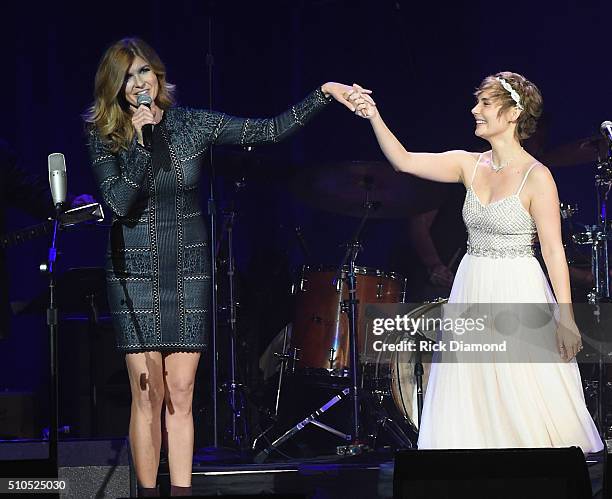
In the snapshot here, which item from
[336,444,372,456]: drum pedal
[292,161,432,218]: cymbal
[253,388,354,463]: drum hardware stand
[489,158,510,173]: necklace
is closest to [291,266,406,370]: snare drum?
[253,388,354,463]: drum hardware stand

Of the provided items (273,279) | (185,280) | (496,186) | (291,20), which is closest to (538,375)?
(496,186)

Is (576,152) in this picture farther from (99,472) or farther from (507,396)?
(99,472)

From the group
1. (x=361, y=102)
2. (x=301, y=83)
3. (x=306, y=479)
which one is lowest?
(x=306, y=479)

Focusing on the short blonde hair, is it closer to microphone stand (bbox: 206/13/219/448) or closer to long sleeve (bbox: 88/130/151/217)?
long sleeve (bbox: 88/130/151/217)

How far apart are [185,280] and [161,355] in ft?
1.01

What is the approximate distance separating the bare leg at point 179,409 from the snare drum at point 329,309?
2283 millimetres

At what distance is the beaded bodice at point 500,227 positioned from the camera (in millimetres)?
4285

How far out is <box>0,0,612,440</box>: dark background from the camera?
6.14 meters

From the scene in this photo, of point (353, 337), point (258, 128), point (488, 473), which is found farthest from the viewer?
point (353, 337)

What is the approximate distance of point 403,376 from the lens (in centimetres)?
607

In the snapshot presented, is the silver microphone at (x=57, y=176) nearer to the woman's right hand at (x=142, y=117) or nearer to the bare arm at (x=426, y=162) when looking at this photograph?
the woman's right hand at (x=142, y=117)

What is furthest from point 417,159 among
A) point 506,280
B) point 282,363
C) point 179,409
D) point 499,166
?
point 282,363

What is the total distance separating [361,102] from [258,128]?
49 cm

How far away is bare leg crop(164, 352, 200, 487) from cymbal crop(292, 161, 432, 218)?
2.33m
